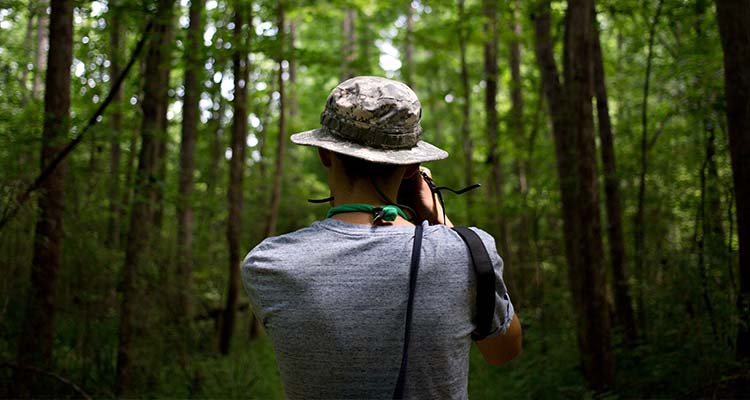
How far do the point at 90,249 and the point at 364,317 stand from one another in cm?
648

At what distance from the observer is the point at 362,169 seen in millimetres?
2004

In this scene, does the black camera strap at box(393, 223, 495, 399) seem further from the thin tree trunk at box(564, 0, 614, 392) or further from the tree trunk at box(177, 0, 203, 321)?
the tree trunk at box(177, 0, 203, 321)

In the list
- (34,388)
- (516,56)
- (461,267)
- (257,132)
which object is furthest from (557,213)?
(461,267)

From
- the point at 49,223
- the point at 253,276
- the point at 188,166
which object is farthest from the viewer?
the point at 188,166

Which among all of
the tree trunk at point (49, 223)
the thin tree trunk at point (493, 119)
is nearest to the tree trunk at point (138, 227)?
the tree trunk at point (49, 223)

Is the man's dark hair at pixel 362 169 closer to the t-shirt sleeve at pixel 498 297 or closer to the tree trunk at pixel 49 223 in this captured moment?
the t-shirt sleeve at pixel 498 297

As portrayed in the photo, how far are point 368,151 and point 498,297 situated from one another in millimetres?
541

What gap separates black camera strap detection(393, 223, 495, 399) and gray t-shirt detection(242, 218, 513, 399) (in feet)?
0.05

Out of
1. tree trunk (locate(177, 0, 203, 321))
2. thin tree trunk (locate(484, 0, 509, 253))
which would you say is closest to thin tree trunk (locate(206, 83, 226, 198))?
tree trunk (locate(177, 0, 203, 321))

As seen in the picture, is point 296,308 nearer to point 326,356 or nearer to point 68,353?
point 326,356

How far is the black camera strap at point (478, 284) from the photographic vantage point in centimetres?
181

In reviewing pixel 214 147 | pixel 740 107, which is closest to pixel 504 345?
pixel 740 107

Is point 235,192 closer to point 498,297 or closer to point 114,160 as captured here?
point 114,160

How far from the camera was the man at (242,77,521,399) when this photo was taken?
71.6 inches
